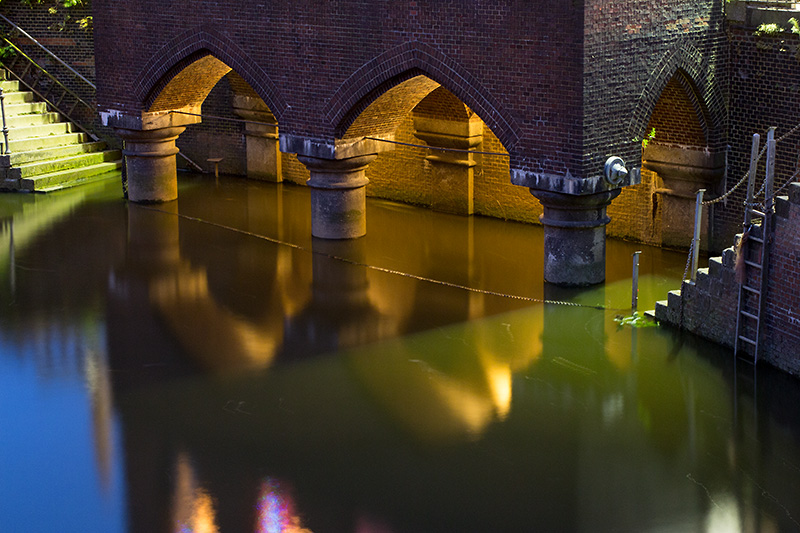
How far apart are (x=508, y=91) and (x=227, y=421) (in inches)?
236

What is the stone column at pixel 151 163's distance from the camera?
21.2 meters

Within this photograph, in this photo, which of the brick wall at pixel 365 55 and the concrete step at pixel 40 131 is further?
the concrete step at pixel 40 131

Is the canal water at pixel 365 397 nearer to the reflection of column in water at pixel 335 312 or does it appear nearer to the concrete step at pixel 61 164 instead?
the reflection of column in water at pixel 335 312

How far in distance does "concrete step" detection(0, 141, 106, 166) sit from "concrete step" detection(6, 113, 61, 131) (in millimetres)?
663

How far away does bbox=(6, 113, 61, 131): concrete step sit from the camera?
23516 millimetres

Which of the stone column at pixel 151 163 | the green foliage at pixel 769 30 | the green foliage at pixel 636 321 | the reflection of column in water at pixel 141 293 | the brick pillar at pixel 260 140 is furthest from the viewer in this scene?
the brick pillar at pixel 260 140

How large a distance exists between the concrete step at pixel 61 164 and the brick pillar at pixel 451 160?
7.19m

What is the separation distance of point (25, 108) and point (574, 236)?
1259 cm

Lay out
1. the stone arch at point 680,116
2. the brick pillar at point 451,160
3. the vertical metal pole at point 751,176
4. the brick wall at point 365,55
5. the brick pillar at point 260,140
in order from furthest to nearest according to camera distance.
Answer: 1. the brick pillar at point 260,140
2. the brick pillar at point 451,160
3. the stone arch at point 680,116
4. the brick wall at point 365,55
5. the vertical metal pole at point 751,176

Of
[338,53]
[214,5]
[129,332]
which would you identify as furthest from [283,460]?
[214,5]

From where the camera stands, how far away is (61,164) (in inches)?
928

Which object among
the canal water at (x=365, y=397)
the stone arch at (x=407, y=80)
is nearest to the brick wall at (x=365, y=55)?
→ the stone arch at (x=407, y=80)

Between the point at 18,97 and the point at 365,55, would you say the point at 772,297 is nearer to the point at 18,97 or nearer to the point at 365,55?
the point at 365,55

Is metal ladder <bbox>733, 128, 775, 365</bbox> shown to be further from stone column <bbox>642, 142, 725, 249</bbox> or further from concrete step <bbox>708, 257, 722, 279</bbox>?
stone column <bbox>642, 142, 725, 249</bbox>
